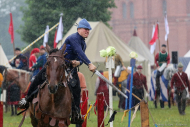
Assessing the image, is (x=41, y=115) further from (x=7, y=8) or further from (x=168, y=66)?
(x=7, y=8)

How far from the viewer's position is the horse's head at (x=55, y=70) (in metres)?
5.55

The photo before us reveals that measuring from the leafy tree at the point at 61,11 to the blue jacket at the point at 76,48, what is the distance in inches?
865

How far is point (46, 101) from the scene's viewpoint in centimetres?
608

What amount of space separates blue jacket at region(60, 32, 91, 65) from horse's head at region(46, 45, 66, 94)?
1.47 feet

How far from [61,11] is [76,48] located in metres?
23.1

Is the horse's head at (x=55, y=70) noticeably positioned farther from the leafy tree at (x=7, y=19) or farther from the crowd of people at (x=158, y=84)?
the leafy tree at (x=7, y=19)

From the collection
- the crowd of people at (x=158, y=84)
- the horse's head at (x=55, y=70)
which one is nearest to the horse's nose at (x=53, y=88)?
the horse's head at (x=55, y=70)

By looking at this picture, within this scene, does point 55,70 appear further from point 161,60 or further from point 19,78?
point 161,60

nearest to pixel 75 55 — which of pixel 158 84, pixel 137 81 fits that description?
pixel 137 81

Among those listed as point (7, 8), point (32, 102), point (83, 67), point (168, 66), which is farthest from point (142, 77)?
point (7, 8)

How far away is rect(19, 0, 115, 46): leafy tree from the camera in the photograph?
28.8 m

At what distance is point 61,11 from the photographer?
29156 mm

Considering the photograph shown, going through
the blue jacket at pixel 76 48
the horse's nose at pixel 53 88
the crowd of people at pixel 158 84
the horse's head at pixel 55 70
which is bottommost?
the crowd of people at pixel 158 84

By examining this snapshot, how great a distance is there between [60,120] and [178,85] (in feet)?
30.5
